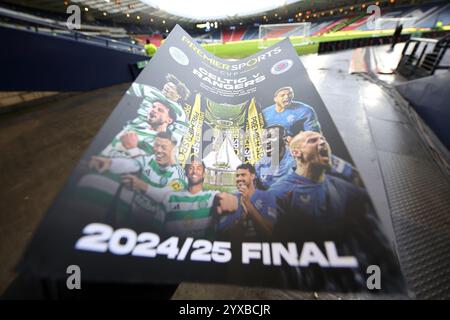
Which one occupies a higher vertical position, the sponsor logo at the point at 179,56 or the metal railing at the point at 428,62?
the metal railing at the point at 428,62

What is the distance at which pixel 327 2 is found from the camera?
2512 cm

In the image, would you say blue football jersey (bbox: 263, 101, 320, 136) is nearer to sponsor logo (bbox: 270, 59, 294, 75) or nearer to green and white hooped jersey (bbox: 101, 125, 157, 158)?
sponsor logo (bbox: 270, 59, 294, 75)

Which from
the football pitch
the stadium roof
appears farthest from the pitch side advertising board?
the stadium roof

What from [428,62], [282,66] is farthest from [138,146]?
[428,62]

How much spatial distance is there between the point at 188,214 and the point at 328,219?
35 centimetres

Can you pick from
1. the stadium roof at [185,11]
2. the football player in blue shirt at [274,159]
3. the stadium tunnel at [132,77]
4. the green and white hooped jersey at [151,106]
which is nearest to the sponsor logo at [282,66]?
the football player in blue shirt at [274,159]

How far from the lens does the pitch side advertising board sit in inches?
17.3

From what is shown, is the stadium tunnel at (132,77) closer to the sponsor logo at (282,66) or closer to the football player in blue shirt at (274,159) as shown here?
the football player in blue shirt at (274,159)

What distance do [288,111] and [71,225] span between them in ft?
2.43

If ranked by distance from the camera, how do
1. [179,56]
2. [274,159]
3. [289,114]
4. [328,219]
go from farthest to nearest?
[179,56]
[289,114]
[274,159]
[328,219]

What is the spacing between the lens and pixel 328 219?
51 centimetres

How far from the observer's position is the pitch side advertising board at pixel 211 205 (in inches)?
17.3

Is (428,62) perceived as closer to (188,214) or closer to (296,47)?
(188,214)
